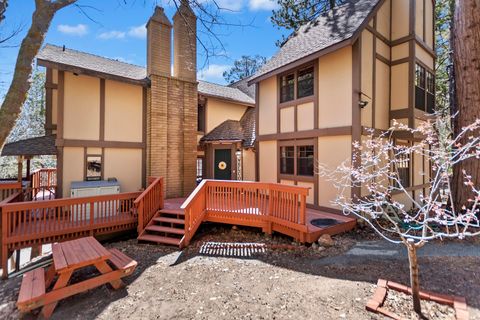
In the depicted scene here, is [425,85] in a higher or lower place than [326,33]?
lower

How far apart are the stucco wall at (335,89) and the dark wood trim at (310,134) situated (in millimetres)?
159

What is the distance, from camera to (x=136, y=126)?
9.79 meters

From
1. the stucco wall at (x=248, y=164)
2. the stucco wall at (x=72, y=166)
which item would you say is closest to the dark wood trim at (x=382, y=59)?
the stucco wall at (x=248, y=164)

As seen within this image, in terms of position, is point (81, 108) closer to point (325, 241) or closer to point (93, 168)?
point (93, 168)

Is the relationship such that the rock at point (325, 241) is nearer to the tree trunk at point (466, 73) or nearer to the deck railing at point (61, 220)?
the tree trunk at point (466, 73)

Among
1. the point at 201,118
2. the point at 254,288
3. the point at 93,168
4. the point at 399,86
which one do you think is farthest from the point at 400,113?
the point at 93,168

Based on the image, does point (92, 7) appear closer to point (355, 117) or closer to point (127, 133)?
point (127, 133)

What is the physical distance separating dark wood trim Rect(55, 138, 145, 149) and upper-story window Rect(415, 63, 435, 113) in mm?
10498

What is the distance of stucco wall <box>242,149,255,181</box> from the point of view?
10.8 meters

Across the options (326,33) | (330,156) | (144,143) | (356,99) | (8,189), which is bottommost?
(8,189)

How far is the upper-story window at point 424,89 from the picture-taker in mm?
8670

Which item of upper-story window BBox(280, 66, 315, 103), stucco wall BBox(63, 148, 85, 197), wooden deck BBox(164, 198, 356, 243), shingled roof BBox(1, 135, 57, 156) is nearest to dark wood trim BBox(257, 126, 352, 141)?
upper-story window BBox(280, 66, 315, 103)

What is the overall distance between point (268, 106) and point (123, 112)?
227 inches

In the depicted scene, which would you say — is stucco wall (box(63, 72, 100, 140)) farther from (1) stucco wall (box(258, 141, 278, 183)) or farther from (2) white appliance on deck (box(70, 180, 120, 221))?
(1) stucco wall (box(258, 141, 278, 183))
